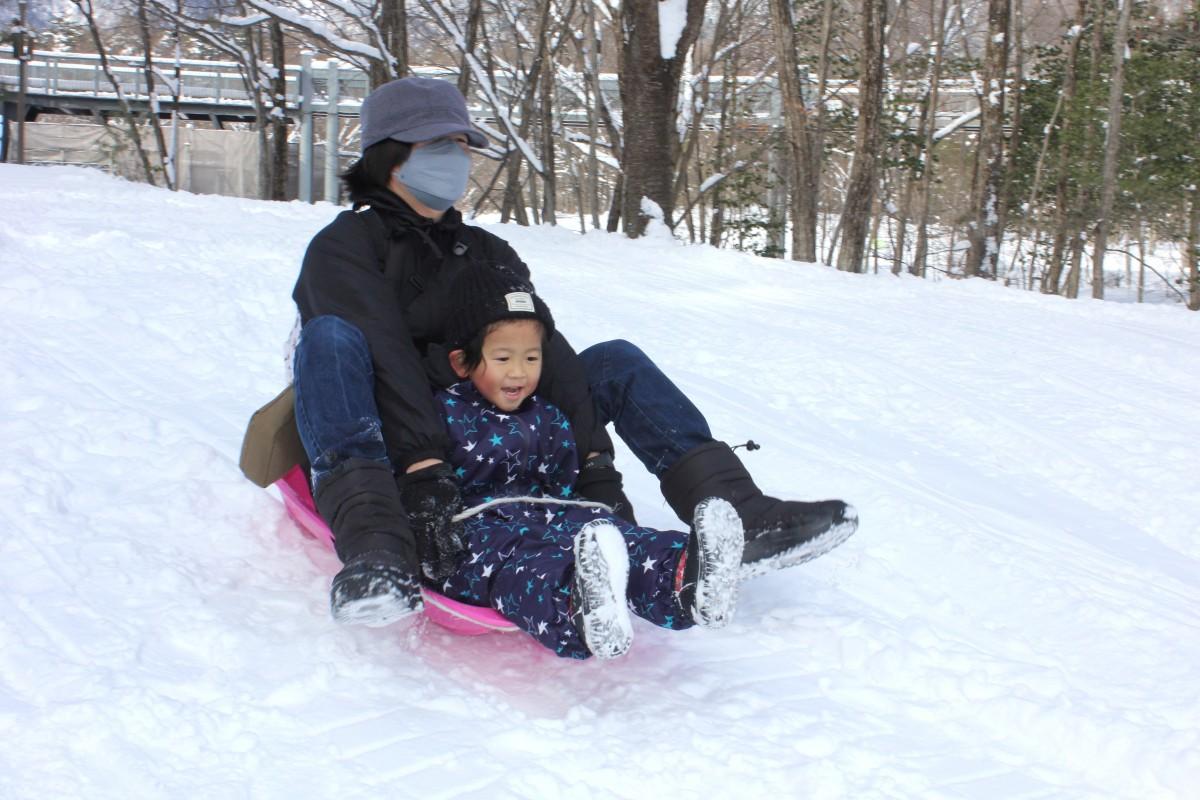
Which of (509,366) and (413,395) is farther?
(509,366)

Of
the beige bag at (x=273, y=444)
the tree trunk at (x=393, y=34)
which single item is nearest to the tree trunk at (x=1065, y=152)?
the tree trunk at (x=393, y=34)

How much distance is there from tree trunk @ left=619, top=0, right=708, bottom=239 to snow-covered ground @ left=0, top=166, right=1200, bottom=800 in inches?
184

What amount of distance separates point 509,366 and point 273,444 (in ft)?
1.69

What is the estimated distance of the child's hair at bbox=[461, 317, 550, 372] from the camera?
2299mm

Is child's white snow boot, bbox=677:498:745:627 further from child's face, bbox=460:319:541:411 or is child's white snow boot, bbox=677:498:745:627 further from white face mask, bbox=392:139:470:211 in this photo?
white face mask, bbox=392:139:470:211

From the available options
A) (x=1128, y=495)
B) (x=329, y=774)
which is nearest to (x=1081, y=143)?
(x=1128, y=495)

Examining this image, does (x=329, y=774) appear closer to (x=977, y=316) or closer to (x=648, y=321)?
(x=648, y=321)

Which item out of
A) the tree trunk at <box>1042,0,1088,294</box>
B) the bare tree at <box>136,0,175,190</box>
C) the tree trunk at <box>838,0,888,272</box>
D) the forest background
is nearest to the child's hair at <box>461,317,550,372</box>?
the forest background

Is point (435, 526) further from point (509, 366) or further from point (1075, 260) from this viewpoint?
point (1075, 260)

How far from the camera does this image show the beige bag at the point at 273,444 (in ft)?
7.45

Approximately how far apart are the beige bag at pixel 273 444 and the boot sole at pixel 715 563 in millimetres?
910

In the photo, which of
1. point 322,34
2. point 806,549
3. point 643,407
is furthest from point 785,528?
point 322,34

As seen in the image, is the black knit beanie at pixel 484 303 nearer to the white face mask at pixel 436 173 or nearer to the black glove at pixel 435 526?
the white face mask at pixel 436 173

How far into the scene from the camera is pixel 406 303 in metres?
2.48
